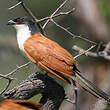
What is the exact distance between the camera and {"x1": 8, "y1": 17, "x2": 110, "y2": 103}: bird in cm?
520

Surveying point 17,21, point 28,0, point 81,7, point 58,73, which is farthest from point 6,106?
point 28,0

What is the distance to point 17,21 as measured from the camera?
5.81m

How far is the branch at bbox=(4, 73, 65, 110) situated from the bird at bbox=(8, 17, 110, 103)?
0.22 metres

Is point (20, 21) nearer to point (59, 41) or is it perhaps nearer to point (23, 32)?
point (23, 32)

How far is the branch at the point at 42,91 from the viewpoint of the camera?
4.70 metres

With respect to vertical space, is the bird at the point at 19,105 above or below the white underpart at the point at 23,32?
below

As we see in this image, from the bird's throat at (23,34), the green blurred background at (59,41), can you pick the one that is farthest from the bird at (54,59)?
the green blurred background at (59,41)

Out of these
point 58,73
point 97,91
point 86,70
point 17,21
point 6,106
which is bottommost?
point 86,70

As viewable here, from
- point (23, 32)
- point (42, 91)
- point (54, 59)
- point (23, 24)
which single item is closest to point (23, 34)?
point (23, 32)

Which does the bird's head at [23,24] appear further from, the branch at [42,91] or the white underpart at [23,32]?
the branch at [42,91]

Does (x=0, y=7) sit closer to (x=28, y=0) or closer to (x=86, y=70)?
(x=28, y=0)

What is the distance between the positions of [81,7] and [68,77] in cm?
480

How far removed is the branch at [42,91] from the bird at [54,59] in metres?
0.22

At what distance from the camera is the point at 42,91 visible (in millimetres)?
4930
